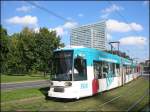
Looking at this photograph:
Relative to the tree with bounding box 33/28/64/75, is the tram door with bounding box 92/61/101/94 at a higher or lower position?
lower

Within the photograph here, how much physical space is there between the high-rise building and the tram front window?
36.8ft

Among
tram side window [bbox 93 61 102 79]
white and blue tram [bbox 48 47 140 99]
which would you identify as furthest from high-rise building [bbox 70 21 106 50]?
white and blue tram [bbox 48 47 140 99]

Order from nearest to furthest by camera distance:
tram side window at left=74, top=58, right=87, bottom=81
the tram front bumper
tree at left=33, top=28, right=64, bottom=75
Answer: the tram front bumper
tram side window at left=74, top=58, right=87, bottom=81
tree at left=33, top=28, right=64, bottom=75

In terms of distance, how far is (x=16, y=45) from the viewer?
73.9 meters

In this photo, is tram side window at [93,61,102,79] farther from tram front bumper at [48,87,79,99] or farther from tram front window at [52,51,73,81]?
tram front bumper at [48,87,79,99]

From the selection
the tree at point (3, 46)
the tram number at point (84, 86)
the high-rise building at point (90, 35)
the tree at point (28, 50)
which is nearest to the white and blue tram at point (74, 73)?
the tram number at point (84, 86)

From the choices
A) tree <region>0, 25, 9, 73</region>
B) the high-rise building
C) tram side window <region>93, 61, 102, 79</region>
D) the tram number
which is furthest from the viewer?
tree <region>0, 25, 9, 73</region>

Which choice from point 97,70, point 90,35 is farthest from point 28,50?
point 97,70

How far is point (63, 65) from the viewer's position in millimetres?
17672

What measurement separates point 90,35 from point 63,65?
48.1 feet

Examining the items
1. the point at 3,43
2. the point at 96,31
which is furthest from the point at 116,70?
the point at 3,43

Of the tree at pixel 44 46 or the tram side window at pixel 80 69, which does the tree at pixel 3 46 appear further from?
the tram side window at pixel 80 69

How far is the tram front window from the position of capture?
17.4m

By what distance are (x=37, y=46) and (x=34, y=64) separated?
12.5 ft
